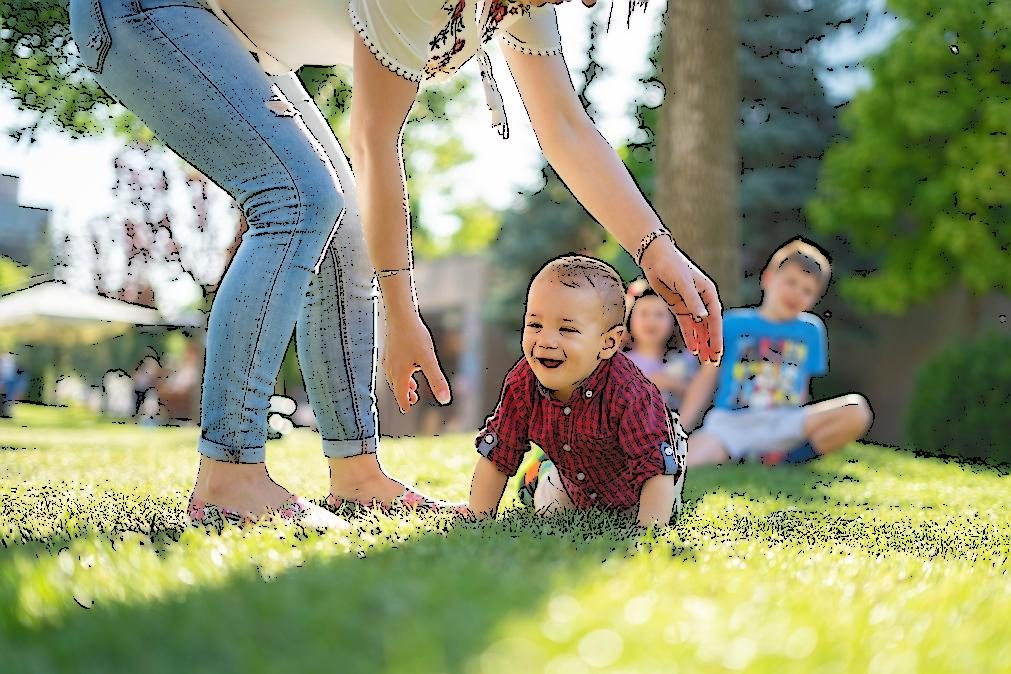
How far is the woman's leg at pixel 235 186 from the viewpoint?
7.13 feet

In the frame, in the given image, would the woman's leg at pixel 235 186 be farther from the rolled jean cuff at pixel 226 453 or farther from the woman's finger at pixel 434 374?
the woman's finger at pixel 434 374

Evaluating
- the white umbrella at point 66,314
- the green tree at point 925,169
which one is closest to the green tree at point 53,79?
the green tree at point 925,169

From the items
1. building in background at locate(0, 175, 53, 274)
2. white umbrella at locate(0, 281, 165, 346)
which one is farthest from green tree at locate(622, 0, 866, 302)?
building in background at locate(0, 175, 53, 274)

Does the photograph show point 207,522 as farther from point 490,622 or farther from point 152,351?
point 152,351

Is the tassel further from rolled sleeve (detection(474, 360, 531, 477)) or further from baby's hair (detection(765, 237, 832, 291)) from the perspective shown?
baby's hair (detection(765, 237, 832, 291))

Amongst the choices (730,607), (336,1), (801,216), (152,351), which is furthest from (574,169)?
(152,351)

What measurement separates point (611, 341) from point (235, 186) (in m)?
0.99

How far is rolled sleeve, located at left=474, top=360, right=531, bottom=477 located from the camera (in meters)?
2.67

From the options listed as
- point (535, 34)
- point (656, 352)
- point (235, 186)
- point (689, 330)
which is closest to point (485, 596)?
point (235, 186)

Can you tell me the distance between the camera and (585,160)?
8.92 feet

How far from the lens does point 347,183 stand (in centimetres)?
278

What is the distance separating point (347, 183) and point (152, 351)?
2789 centimetres

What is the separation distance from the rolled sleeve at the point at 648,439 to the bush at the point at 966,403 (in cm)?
575

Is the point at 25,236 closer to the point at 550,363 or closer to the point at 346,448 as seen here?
the point at 346,448
